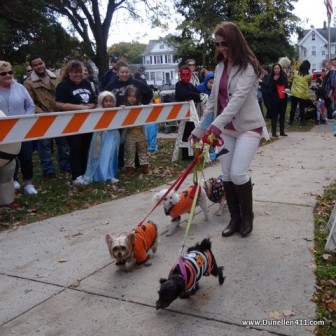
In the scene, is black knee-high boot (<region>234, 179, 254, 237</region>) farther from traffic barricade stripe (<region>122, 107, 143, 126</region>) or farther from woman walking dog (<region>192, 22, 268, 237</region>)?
traffic barricade stripe (<region>122, 107, 143, 126</region>)

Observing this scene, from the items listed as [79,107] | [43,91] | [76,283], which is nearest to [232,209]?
[76,283]

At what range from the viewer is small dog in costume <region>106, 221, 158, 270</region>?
3.82 metres

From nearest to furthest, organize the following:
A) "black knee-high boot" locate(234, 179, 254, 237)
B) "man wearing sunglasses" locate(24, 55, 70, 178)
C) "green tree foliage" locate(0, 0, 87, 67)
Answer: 1. "black knee-high boot" locate(234, 179, 254, 237)
2. "man wearing sunglasses" locate(24, 55, 70, 178)
3. "green tree foliage" locate(0, 0, 87, 67)

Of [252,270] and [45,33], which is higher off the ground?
[45,33]

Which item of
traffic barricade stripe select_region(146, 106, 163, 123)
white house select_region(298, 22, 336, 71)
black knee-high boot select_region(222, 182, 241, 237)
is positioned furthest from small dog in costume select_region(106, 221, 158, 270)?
white house select_region(298, 22, 336, 71)

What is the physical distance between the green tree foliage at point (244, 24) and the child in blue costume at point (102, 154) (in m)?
25.3

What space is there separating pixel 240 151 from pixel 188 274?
161 cm

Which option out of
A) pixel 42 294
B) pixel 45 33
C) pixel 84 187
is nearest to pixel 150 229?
pixel 42 294

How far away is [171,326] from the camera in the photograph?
10.2 ft

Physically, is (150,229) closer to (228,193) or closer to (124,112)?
(228,193)

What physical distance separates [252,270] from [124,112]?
4125mm

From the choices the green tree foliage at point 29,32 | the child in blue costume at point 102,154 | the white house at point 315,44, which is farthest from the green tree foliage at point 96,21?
the white house at point 315,44

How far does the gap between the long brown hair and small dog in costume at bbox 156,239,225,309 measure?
70.4 inches

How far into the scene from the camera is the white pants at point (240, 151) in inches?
172
